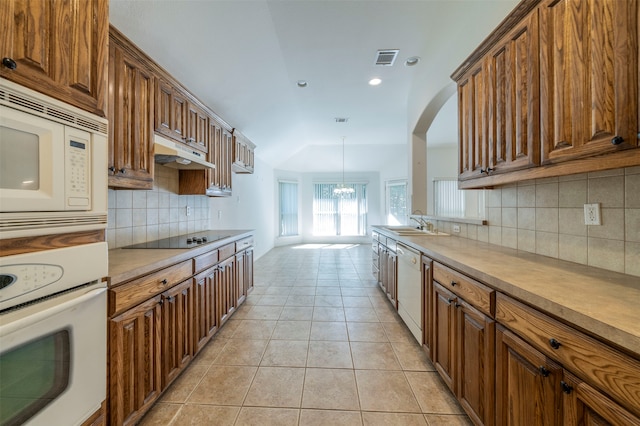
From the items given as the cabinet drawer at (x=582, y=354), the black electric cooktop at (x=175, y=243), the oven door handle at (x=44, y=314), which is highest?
the black electric cooktop at (x=175, y=243)

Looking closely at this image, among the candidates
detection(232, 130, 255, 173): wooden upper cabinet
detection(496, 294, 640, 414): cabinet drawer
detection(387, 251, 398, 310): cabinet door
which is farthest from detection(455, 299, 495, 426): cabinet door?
detection(232, 130, 255, 173): wooden upper cabinet

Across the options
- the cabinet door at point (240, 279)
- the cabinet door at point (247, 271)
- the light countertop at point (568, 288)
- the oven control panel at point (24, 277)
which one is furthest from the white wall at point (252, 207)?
the light countertop at point (568, 288)

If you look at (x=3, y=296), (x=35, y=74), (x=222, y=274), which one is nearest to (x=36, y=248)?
(x=3, y=296)

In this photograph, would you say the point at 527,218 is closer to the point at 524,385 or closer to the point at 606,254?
the point at 606,254

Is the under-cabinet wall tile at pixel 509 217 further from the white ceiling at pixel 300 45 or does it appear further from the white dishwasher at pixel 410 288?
the white ceiling at pixel 300 45

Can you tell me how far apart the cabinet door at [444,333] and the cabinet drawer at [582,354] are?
552mm

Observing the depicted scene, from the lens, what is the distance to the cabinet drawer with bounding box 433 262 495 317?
123cm

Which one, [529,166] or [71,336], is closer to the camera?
[71,336]

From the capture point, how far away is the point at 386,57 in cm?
304

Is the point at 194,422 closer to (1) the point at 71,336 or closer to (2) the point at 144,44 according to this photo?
(1) the point at 71,336

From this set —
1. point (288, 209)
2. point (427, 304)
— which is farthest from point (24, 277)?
point (288, 209)

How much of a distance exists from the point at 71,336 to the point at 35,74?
0.95 metres

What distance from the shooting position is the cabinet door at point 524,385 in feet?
2.90

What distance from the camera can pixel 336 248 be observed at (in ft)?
25.5
